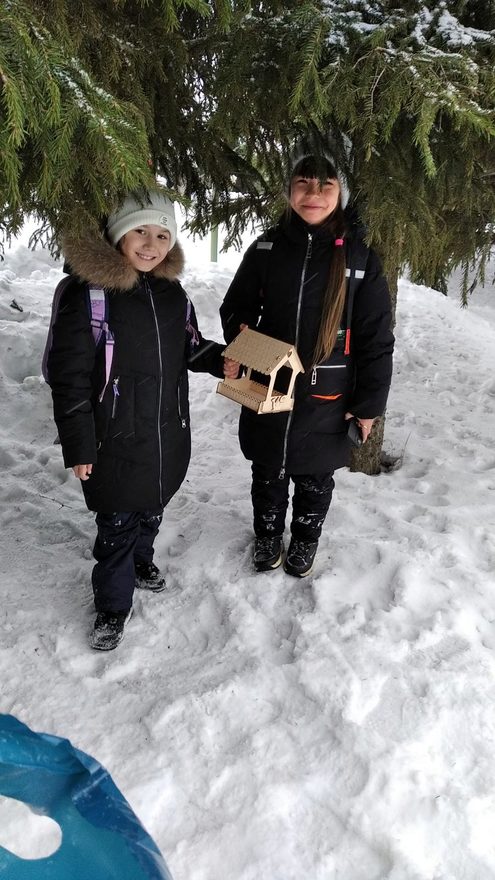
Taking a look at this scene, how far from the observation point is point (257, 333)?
2.83m

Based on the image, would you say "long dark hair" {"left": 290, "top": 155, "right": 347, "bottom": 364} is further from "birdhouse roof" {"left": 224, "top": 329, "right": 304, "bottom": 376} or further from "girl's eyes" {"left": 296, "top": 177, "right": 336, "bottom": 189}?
"birdhouse roof" {"left": 224, "top": 329, "right": 304, "bottom": 376}

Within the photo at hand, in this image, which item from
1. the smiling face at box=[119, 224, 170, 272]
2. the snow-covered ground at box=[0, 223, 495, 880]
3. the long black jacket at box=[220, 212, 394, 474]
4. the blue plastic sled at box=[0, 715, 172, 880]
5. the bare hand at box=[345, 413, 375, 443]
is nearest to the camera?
the blue plastic sled at box=[0, 715, 172, 880]

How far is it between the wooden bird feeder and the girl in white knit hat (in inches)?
5.3

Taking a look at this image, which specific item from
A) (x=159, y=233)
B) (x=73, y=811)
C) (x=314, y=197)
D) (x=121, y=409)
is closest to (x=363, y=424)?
(x=314, y=197)

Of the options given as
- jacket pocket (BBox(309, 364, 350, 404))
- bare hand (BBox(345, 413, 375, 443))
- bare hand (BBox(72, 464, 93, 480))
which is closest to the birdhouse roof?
jacket pocket (BBox(309, 364, 350, 404))

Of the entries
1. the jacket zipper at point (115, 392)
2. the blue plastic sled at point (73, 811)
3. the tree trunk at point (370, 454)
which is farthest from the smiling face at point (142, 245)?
the tree trunk at point (370, 454)

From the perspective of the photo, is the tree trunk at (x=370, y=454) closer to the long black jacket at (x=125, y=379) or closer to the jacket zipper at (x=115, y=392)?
the long black jacket at (x=125, y=379)

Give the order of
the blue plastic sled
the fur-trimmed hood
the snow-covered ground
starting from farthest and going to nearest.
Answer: the fur-trimmed hood < the snow-covered ground < the blue plastic sled

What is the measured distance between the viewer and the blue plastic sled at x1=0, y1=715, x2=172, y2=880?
1977 millimetres

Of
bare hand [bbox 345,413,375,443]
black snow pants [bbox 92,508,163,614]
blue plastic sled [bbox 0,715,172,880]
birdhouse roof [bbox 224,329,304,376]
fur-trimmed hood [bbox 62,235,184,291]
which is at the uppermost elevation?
fur-trimmed hood [bbox 62,235,184,291]

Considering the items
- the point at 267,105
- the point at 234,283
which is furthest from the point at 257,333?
the point at 267,105

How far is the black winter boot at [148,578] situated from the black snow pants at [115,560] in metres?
0.31

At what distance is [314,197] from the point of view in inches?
→ 107

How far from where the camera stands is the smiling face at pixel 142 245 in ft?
8.55
